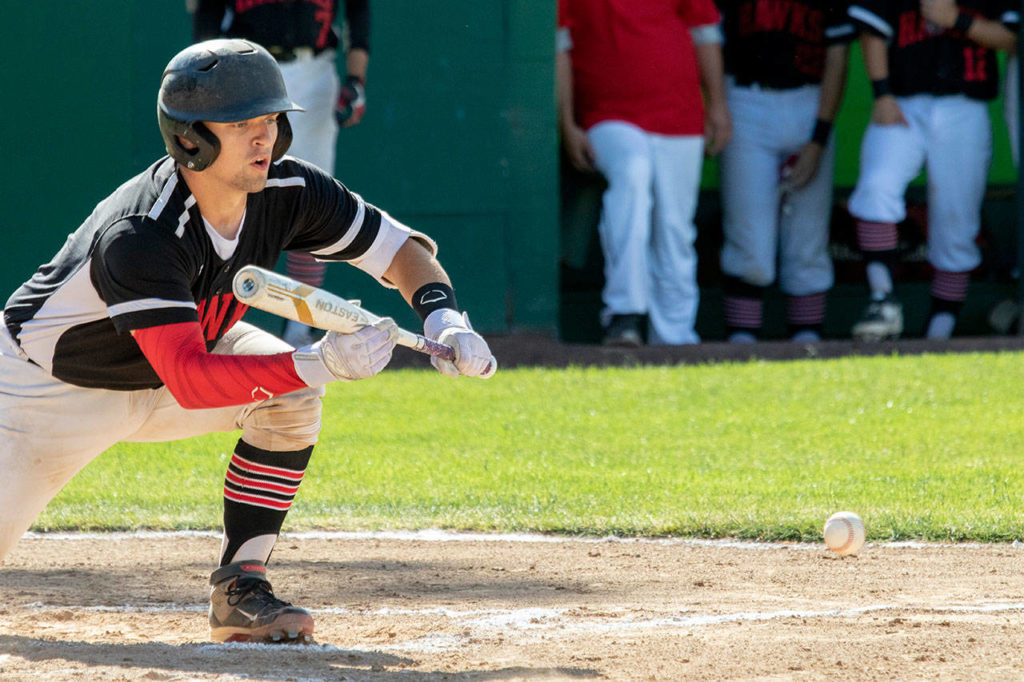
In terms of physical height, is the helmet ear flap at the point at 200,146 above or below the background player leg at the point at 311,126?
above

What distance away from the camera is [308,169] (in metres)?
3.90

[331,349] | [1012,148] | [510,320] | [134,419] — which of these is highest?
[331,349]

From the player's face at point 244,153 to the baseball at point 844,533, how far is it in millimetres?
2111

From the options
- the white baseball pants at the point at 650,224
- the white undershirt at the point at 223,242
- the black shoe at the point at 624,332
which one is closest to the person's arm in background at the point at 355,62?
the white baseball pants at the point at 650,224

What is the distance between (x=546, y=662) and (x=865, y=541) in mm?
1803

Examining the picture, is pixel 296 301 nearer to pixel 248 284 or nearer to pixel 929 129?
pixel 248 284

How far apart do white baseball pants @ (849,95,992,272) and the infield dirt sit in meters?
4.78

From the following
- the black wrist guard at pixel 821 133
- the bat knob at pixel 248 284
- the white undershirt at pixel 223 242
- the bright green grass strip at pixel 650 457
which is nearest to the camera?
the bat knob at pixel 248 284

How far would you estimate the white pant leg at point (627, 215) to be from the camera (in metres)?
8.94

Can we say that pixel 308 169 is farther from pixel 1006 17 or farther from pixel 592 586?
pixel 1006 17

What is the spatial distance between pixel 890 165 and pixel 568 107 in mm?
2122

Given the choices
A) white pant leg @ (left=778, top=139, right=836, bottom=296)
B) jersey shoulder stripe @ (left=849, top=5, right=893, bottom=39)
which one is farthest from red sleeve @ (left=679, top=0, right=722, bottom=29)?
white pant leg @ (left=778, top=139, right=836, bottom=296)

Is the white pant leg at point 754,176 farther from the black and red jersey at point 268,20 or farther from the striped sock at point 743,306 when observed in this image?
the black and red jersey at point 268,20

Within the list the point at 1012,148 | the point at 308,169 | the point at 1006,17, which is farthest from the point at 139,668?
the point at 1012,148
